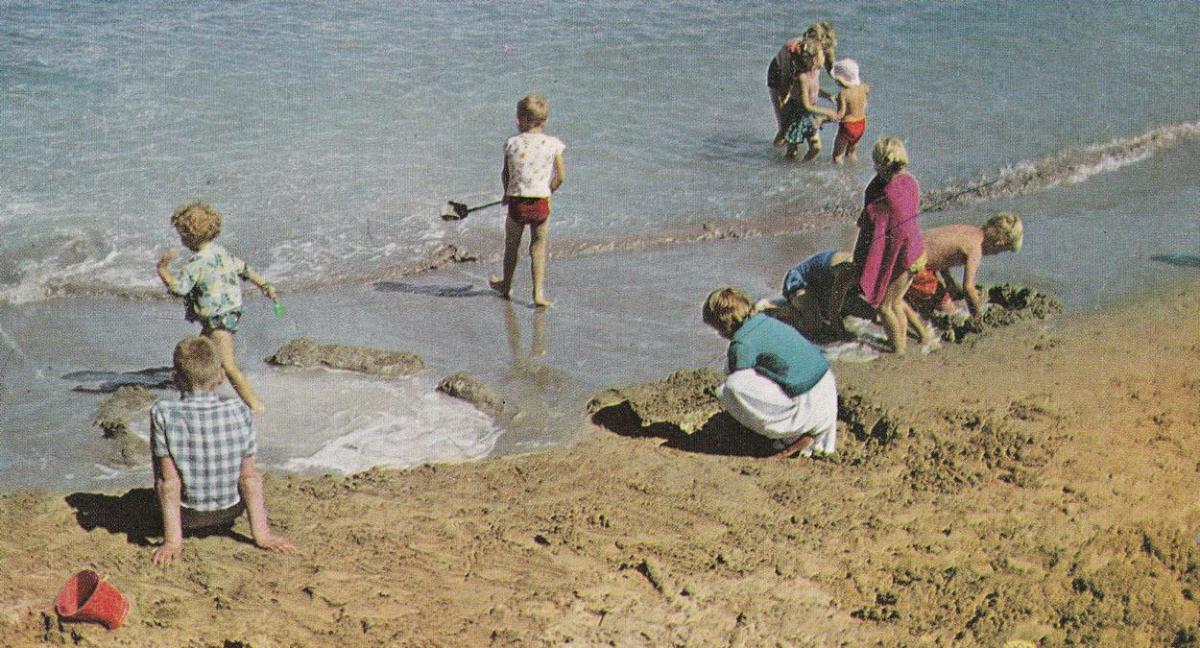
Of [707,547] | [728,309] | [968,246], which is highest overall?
[728,309]

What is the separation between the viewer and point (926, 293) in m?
8.14

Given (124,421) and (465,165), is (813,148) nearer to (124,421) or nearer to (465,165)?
(465,165)

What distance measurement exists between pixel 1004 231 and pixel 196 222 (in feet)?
15.9

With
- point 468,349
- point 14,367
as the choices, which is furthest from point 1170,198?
point 14,367

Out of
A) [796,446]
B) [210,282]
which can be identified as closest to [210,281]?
[210,282]

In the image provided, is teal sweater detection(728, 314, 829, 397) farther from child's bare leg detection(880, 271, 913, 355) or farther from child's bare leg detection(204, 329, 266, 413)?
child's bare leg detection(204, 329, 266, 413)

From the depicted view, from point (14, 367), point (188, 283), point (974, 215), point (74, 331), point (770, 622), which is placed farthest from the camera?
point (974, 215)

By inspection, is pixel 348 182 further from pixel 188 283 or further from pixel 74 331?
pixel 188 283

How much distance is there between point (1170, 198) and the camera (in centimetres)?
1120

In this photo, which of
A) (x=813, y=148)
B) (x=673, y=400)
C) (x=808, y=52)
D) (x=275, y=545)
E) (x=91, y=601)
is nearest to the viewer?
(x=91, y=601)

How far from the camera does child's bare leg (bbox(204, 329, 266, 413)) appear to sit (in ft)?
21.6

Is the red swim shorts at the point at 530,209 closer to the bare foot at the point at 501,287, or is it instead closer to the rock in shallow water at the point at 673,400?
the bare foot at the point at 501,287

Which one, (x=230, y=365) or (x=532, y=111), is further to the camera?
(x=532, y=111)

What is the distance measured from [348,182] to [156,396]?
4779 millimetres
